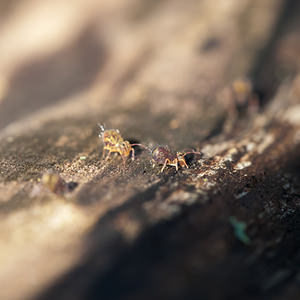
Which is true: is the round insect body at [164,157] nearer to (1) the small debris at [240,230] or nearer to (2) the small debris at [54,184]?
(1) the small debris at [240,230]

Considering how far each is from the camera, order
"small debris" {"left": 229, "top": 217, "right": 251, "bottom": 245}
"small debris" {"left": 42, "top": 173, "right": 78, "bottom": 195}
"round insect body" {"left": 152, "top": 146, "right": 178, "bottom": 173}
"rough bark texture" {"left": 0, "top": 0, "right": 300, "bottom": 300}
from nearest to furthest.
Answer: "rough bark texture" {"left": 0, "top": 0, "right": 300, "bottom": 300}
"small debris" {"left": 229, "top": 217, "right": 251, "bottom": 245}
"small debris" {"left": 42, "top": 173, "right": 78, "bottom": 195}
"round insect body" {"left": 152, "top": 146, "right": 178, "bottom": 173}

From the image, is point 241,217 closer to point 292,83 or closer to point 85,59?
point 292,83

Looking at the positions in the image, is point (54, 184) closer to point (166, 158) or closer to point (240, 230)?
point (166, 158)

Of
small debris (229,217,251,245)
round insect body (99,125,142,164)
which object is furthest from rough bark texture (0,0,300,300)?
round insect body (99,125,142,164)

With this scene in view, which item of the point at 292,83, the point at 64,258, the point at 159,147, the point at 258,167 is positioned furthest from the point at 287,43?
the point at 64,258

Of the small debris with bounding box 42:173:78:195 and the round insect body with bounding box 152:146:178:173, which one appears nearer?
the small debris with bounding box 42:173:78:195

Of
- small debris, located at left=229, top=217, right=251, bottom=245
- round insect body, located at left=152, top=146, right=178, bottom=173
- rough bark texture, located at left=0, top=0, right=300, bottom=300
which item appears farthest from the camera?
round insect body, located at left=152, top=146, right=178, bottom=173

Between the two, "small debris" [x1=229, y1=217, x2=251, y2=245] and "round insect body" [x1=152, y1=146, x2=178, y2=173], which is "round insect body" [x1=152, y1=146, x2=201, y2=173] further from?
"small debris" [x1=229, y1=217, x2=251, y2=245]
